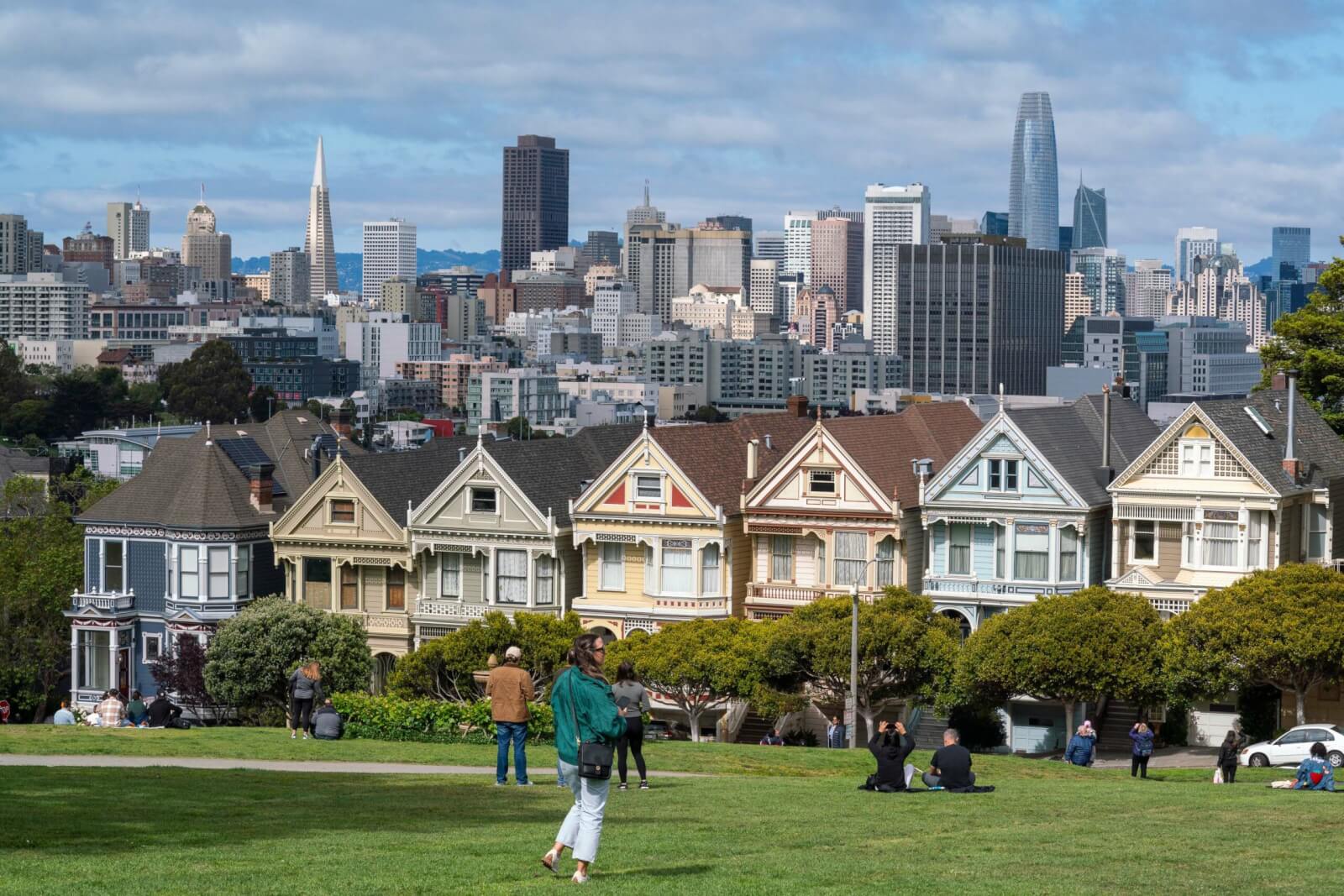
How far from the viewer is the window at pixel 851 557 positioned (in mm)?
57688

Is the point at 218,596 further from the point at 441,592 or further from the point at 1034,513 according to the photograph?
the point at 1034,513

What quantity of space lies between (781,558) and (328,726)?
21.2 m

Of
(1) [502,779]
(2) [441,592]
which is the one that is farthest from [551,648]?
(1) [502,779]

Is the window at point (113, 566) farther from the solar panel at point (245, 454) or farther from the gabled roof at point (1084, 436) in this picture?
the gabled roof at point (1084, 436)

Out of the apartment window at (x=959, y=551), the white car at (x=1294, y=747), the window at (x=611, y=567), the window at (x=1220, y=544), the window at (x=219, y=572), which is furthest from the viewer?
the window at (x=219, y=572)

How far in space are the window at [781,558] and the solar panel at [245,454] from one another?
1606 centimetres

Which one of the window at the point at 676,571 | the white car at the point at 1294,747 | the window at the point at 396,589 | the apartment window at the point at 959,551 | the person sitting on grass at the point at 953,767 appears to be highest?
the apartment window at the point at 959,551

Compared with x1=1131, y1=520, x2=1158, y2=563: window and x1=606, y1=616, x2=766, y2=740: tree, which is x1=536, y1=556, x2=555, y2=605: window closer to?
x1=606, y1=616, x2=766, y2=740: tree

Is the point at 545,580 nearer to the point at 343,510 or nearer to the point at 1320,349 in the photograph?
the point at 343,510

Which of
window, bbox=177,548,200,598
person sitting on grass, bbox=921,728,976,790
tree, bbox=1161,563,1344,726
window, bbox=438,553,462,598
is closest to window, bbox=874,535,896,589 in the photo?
tree, bbox=1161,563,1344,726

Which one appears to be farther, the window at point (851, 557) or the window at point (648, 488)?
the window at point (648, 488)

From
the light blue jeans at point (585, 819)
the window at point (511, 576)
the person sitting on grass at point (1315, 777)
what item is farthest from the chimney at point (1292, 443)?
the light blue jeans at point (585, 819)

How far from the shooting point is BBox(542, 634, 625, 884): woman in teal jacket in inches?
836

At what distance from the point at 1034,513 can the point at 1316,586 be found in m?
8.43
